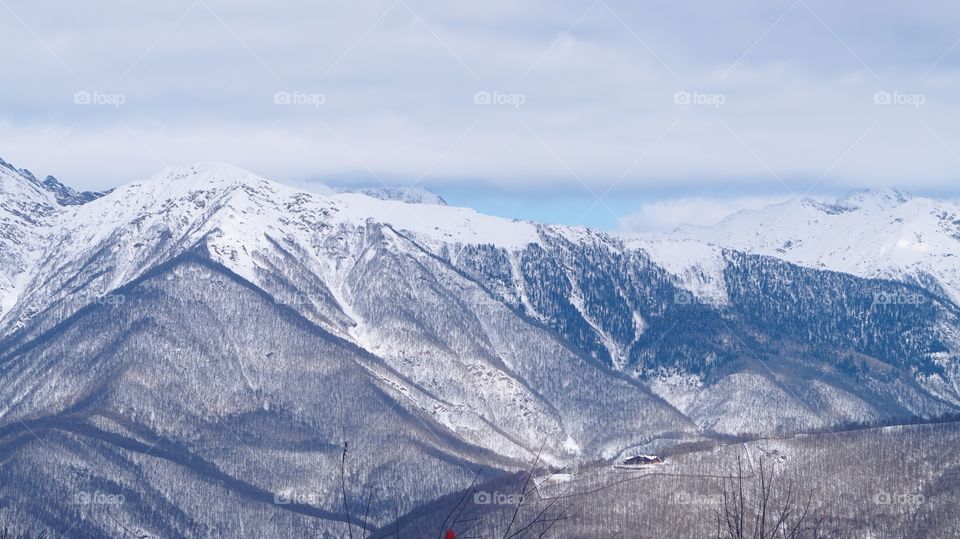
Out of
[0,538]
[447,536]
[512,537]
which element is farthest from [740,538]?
[0,538]

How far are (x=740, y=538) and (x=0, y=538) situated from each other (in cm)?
6189

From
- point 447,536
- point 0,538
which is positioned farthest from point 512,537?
point 0,538

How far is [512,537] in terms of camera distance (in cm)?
4816

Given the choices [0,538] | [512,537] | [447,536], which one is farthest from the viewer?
[0,538]

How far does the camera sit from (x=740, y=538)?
1996 inches

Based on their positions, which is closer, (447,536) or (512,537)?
(447,536)

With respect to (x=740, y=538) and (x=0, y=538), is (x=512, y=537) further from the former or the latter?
(x=0, y=538)

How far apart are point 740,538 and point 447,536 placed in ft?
41.4

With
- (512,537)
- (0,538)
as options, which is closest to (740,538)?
(512,537)

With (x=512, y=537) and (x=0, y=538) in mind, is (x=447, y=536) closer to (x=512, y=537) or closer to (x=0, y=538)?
(x=512, y=537)

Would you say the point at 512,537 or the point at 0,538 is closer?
the point at 512,537

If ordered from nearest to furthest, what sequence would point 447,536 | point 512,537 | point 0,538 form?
point 447,536 < point 512,537 < point 0,538

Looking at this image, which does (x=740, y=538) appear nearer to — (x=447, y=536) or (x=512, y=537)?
(x=512, y=537)

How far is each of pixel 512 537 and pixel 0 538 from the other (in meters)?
59.9
